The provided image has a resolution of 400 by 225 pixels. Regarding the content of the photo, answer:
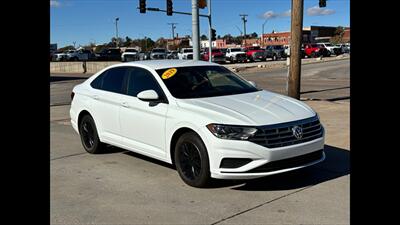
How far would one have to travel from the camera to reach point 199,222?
4.19 metres

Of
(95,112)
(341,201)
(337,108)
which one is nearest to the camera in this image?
(341,201)

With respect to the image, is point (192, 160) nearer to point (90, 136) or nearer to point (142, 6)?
point (90, 136)

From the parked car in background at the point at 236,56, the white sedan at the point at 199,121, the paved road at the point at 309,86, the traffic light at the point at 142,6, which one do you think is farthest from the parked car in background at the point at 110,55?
the white sedan at the point at 199,121

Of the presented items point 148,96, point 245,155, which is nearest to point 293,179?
point 245,155

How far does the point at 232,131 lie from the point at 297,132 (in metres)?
0.76

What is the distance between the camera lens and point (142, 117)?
6.06 meters

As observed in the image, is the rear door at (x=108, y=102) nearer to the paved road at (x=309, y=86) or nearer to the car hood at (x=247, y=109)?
the car hood at (x=247, y=109)
